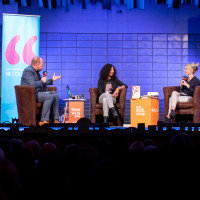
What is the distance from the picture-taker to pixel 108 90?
5641 mm

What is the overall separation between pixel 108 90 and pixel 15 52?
1891mm

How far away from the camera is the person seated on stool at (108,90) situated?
5.25 meters

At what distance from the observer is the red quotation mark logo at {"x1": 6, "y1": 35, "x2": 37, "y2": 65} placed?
19.6 feet

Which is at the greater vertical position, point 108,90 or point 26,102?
point 108,90

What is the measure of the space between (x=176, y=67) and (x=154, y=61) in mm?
508

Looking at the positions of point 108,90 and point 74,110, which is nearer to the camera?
point 108,90

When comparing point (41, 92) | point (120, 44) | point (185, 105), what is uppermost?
point (120, 44)

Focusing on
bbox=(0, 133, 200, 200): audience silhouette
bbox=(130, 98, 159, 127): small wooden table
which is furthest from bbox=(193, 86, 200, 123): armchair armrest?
bbox=(0, 133, 200, 200): audience silhouette

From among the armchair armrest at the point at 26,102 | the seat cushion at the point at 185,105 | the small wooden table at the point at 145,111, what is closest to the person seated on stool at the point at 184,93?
the seat cushion at the point at 185,105

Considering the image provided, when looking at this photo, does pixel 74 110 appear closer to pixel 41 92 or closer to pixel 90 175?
pixel 41 92

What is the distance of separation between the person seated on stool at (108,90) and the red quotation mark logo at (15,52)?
141 cm

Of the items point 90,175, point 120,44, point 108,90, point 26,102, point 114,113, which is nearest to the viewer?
point 90,175

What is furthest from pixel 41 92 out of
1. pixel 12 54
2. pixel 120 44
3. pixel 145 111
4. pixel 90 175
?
pixel 90 175

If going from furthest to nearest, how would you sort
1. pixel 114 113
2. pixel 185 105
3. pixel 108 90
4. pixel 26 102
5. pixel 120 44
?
pixel 120 44
pixel 108 90
pixel 185 105
pixel 114 113
pixel 26 102
